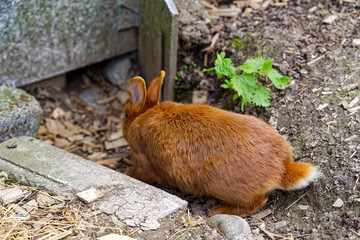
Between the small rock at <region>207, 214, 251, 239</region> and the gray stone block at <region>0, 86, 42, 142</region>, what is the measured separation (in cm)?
223

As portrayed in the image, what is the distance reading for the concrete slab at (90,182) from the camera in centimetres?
279

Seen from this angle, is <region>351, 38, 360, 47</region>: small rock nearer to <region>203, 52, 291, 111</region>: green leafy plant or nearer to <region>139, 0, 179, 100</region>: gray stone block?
<region>203, 52, 291, 111</region>: green leafy plant

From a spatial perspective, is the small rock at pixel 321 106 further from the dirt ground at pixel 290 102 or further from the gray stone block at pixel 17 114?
the gray stone block at pixel 17 114

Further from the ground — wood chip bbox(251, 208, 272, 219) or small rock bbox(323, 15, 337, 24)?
small rock bbox(323, 15, 337, 24)

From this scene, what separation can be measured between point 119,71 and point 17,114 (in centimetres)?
208

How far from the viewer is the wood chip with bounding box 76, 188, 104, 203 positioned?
2832 millimetres

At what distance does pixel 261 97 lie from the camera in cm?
360

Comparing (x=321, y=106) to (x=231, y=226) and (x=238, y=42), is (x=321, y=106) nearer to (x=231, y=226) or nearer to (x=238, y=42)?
(x=238, y=42)

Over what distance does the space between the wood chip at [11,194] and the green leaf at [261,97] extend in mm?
Result: 2054

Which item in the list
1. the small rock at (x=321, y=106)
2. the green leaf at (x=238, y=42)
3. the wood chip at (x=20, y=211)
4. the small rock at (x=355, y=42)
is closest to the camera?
the wood chip at (x=20, y=211)

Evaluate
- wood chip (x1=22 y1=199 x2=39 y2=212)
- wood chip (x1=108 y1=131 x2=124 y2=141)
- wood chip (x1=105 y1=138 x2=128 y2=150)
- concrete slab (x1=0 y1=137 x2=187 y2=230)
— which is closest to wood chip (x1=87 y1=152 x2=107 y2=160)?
wood chip (x1=105 y1=138 x2=128 y2=150)

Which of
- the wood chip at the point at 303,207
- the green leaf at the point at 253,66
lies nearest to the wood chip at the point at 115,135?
the green leaf at the point at 253,66

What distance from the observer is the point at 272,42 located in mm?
4227

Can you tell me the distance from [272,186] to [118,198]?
1171 mm
